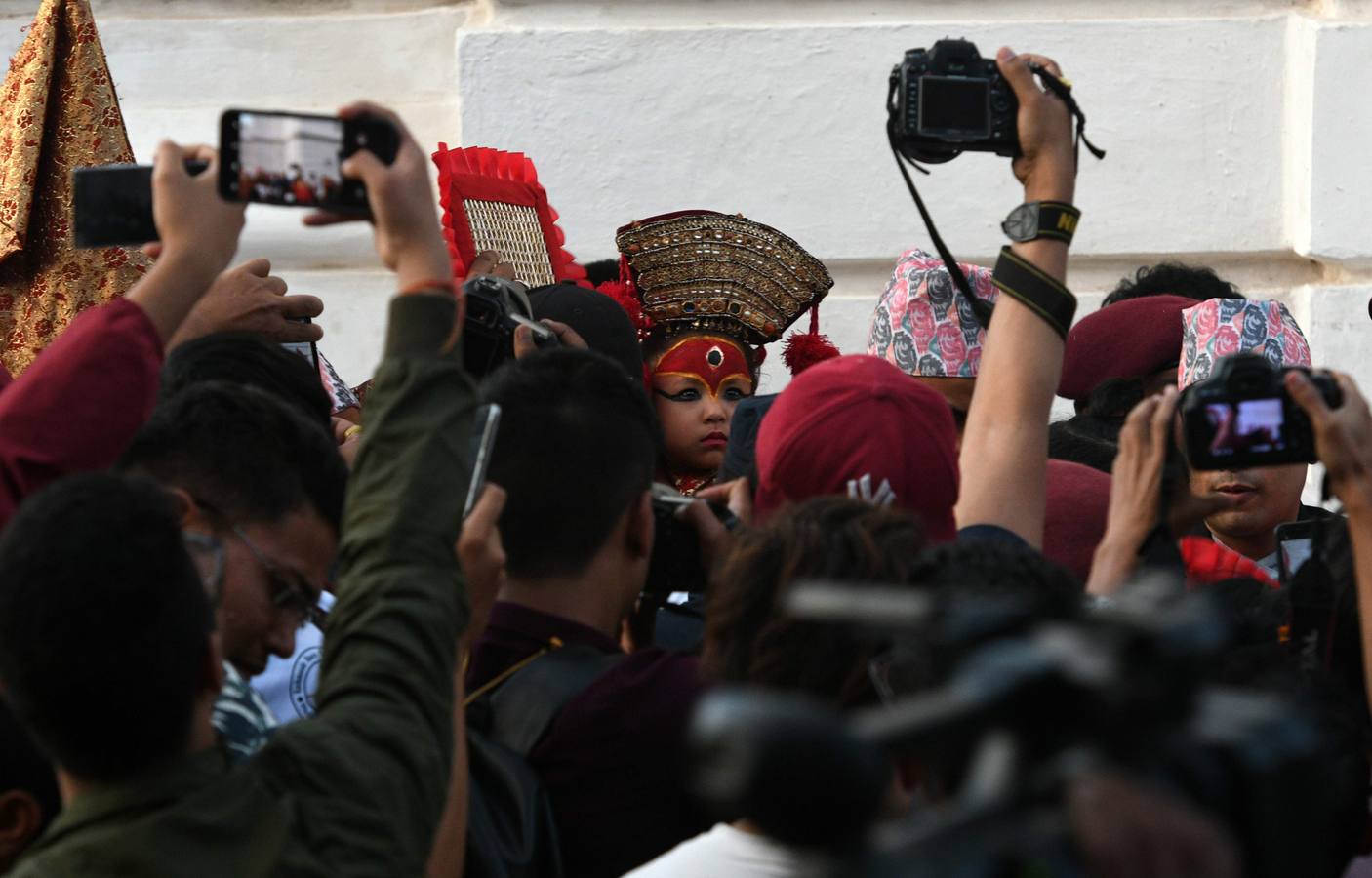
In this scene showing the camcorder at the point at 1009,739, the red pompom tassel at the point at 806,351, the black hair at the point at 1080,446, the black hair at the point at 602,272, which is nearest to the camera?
the camcorder at the point at 1009,739

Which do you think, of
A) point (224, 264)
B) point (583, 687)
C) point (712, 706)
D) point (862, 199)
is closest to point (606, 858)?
point (583, 687)

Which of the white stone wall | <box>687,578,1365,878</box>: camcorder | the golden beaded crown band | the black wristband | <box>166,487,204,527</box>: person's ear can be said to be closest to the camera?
<box>687,578,1365,878</box>: camcorder

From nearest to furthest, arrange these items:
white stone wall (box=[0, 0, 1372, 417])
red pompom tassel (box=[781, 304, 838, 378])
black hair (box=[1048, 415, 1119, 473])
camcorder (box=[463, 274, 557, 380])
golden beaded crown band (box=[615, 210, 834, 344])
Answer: camcorder (box=[463, 274, 557, 380]) → black hair (box=[1048, 415, 1119, 473]) → golden beaded crown band (box=[615, 210, 834, 344]) → red pompom tassel (box=[781, 304, 838, 378]) → white stone wall (box=[0, 0, 1372, 417])

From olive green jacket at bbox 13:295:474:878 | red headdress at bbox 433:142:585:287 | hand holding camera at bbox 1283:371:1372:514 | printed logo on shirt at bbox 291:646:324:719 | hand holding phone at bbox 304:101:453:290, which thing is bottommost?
printed logo on shirt at bbox 291:646:324:719

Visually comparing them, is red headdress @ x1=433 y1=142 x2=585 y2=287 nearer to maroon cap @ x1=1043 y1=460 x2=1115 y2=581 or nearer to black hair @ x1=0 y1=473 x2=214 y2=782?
maroon cap @ x1=1043 y1=460 x2=1115 y2=581

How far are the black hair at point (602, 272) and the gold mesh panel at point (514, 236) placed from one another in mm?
573

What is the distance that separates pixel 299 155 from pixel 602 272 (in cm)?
317

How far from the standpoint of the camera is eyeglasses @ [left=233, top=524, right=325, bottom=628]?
2336 mm

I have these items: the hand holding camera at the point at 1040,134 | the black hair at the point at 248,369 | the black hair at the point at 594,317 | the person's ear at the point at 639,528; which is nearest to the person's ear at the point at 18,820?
the person's ear at the point at 639,528

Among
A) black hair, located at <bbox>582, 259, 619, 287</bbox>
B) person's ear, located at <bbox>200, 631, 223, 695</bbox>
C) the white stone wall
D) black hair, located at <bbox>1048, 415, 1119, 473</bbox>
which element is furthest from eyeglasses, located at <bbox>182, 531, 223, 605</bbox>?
the white stone wall

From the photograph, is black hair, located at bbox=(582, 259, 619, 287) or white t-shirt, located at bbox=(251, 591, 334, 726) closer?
white t-shirt, located at bbox=(251, 591, 334, 726)

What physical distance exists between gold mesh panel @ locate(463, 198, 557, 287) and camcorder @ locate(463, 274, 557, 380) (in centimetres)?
66

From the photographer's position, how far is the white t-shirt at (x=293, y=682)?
101 inches

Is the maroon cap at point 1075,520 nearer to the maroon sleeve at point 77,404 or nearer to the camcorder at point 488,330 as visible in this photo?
the camcorder at point 488,330
